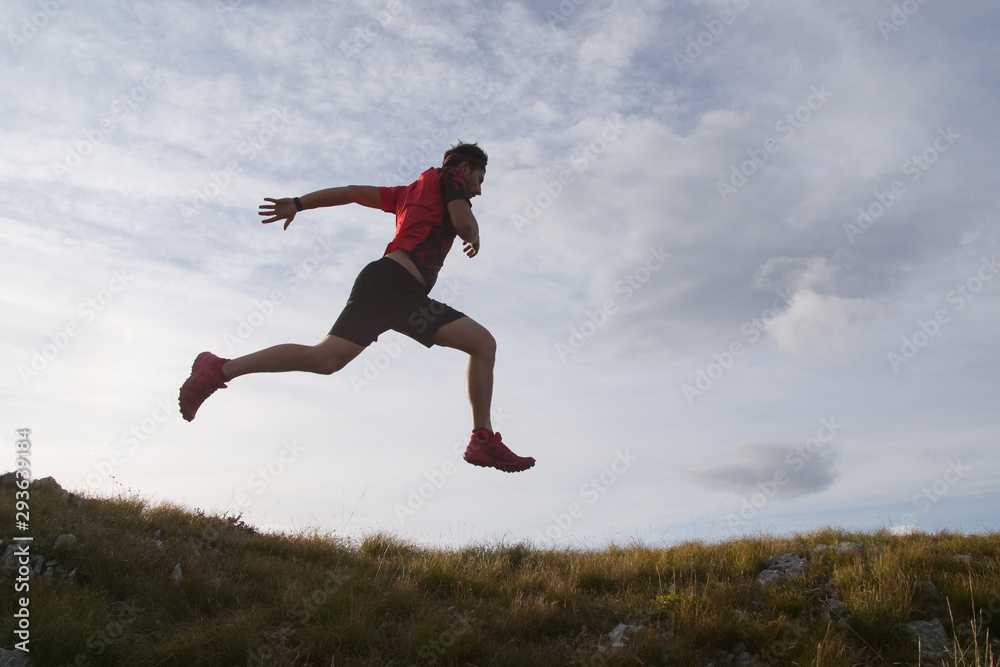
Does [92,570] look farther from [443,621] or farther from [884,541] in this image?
[884,541]

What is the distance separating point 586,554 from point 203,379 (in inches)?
166

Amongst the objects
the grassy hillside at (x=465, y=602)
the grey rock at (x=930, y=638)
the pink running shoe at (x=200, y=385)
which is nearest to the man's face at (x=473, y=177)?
the pink running shoe at (x=200, y=385)

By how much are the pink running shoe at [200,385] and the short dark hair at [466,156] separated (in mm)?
2182

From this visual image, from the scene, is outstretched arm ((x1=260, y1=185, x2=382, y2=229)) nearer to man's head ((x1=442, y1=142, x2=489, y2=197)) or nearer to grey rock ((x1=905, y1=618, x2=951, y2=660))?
man's head ((x1=442, y1=142, x2=489, y2=197))

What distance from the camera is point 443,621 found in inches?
190

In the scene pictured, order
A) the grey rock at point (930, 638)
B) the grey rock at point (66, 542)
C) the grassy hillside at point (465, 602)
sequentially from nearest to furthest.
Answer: the grassy hillside at point (465, 602), the grey rock at point (930, 638), the grey rock at point (66, 542)

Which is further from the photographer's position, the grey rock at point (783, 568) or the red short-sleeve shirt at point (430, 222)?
the grey rock at point (783, 568)

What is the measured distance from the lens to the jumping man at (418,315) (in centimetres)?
478

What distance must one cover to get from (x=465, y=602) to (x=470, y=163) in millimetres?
3314

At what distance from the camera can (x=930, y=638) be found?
15.8 ft

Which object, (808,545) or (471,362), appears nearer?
(471,362)

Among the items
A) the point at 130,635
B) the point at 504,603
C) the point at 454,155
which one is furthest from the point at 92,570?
the point at 454,155

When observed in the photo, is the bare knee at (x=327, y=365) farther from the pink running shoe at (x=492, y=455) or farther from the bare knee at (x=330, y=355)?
the pink running shoe at (x=492, y=455)

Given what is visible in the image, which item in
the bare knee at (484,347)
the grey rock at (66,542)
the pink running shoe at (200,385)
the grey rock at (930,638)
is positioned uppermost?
the bare knee at (484,347)
